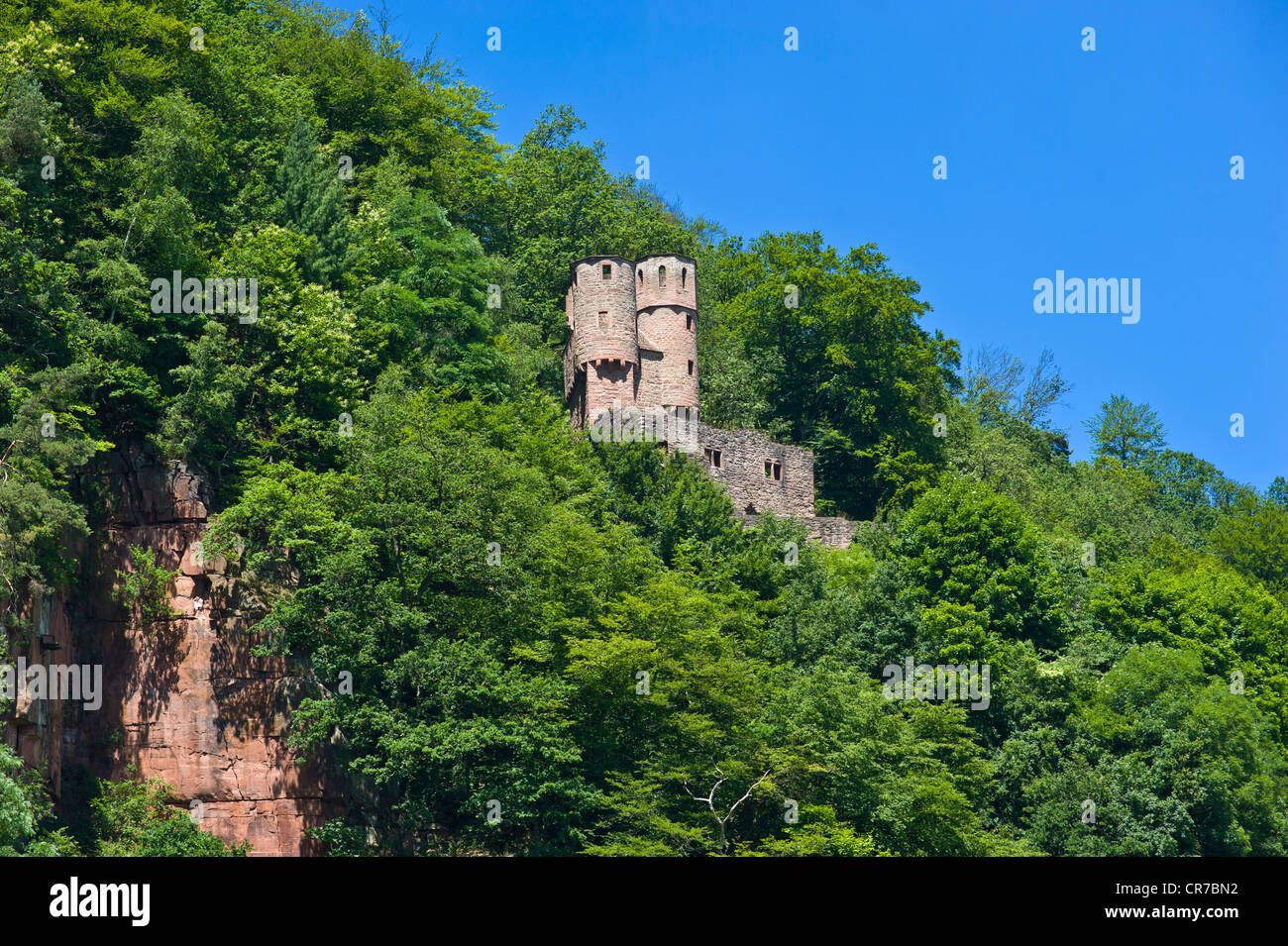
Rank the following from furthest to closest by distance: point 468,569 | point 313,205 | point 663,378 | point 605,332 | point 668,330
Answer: point 668,330
point 663,378
point 605,332
point 313,205
point 468,569

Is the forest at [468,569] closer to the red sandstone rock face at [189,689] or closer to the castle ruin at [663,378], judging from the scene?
the red sandstone rock face at [189,689]

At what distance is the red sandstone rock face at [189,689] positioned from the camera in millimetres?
Answer: 36094

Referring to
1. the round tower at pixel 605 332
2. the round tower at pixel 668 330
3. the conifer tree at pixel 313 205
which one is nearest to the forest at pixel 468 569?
the conifer tree at pixel 313 205

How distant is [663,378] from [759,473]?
17.2 ft

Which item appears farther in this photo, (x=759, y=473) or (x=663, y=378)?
(x=663, y=378)

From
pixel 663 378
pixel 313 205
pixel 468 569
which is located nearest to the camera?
pixel 468 569

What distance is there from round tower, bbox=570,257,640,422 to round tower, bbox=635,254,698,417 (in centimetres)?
74

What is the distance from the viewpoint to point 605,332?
59469mm

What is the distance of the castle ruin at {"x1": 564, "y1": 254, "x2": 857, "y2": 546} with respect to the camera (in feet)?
188

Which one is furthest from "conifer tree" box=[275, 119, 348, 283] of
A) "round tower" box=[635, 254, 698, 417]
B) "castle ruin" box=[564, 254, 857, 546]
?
"round tower" box=[635, 254, 698, 417]

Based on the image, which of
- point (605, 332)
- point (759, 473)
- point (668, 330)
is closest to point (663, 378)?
point (668, 330)

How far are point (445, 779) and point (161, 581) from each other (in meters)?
8.42

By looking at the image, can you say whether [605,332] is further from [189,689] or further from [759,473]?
[189,689]

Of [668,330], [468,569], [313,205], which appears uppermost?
[313,205]
